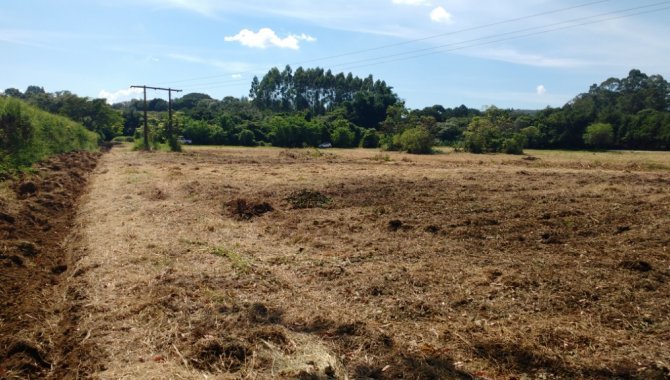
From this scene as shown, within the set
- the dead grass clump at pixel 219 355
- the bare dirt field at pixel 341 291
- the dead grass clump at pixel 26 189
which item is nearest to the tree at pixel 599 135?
the bare dirt field at pixel 341 291

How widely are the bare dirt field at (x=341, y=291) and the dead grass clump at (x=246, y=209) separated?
6cm

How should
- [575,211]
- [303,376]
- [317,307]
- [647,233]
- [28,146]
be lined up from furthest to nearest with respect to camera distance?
1. [28,146]
2. [575,211]
3. [647,233]
4. [317,307]
5. [303,376]

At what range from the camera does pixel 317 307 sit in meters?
5.59

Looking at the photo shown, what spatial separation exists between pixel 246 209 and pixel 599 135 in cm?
5625

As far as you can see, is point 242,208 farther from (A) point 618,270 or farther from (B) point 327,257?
(A) point 618,270

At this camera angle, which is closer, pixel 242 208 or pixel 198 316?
pixel 198 316

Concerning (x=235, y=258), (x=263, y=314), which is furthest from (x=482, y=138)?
(x=263, y=314)

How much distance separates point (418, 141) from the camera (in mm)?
46250

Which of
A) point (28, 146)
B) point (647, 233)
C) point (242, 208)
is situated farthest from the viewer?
point (28, 146)

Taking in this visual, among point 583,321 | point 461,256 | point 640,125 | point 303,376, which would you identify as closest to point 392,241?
point 461,256

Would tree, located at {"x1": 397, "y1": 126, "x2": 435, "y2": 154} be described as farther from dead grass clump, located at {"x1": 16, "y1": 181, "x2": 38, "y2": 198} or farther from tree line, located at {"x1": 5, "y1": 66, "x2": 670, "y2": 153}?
dead grass clump, located at {"x1": 16, "y1": 181, "x2": 38, "y2": 198}

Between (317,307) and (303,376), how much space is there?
1.63 m

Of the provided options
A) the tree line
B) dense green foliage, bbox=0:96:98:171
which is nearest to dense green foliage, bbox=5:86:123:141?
the tree line

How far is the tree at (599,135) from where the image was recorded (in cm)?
5675
